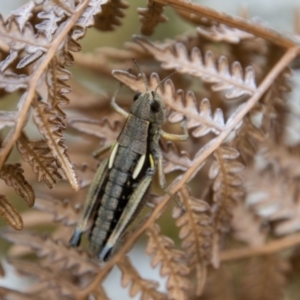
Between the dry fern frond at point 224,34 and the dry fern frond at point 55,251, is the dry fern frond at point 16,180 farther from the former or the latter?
the dry fern frond at point 224,34

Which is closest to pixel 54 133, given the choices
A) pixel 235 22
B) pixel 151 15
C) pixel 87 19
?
pixel 87 19

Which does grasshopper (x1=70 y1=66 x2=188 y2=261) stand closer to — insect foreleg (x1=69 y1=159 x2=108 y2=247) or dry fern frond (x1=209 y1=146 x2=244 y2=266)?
insect foreleg (x1=69 y1=159 x2=108 y2=247)

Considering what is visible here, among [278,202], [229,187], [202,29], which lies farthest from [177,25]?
[229,187]

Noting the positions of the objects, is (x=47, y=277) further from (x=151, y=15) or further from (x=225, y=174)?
(x=151, y=15)

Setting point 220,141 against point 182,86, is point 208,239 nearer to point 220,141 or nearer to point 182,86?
point 220,141

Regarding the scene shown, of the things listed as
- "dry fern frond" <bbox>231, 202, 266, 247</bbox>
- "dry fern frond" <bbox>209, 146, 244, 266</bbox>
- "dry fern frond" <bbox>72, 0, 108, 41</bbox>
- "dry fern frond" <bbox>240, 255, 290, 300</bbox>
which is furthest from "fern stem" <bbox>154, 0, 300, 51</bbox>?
"dry fern frond" <bbox>240, 255, 290, 300</bbox>

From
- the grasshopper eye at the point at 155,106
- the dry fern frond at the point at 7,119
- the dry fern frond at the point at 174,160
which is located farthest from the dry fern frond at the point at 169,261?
the dry fern frond at the point at 7,119
